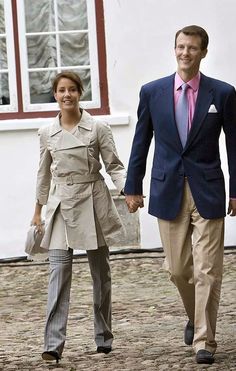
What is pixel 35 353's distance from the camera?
27.5 feet

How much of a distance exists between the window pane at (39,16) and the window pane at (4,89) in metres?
0.54

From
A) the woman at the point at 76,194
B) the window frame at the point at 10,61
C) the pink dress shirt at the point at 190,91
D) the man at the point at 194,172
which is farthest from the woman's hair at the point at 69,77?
the window frame at the point at 10,61

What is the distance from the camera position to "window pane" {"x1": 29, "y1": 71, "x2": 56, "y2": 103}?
13.3 meters

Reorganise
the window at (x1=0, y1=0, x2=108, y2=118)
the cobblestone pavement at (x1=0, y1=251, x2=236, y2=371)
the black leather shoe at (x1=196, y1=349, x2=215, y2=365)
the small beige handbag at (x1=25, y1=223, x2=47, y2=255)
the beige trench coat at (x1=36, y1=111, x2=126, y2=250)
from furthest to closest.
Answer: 1. the window at (x1=0, y1=0, x2=108, y2=118)
2. the small beige handbag at (x1=25, y1=223, x2=47, y2=255)
3. the beige trench coat at (x1=36, y1=111, x2=126, y2=250)
4. the cobblestone pavement at (x1=0, y1=251, x2=236, y2=371)
5. the black leather shoe at (x1=196, y1=349, x2=215, y2=365)

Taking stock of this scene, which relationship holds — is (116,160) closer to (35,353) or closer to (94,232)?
(94,232)

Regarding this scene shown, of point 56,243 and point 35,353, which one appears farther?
point 35,353

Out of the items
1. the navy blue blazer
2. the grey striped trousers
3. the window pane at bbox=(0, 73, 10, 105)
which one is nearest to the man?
the navy blue blazer

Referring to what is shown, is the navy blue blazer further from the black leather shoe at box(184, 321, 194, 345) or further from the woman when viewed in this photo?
the black leather shoe at box(184, 321, 194, 345)

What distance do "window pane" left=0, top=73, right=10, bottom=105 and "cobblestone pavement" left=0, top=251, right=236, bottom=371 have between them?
1714mm

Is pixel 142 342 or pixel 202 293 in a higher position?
pixel 202 293

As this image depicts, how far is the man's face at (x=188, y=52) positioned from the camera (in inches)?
297

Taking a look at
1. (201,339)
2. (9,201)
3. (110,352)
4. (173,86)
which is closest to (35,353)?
(110,352)

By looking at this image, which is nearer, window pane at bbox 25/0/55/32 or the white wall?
the white wall

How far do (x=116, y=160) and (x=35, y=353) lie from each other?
55.5 inches
